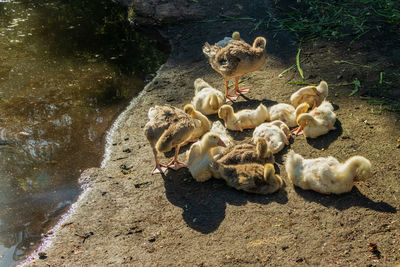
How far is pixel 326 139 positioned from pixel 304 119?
0.45 m

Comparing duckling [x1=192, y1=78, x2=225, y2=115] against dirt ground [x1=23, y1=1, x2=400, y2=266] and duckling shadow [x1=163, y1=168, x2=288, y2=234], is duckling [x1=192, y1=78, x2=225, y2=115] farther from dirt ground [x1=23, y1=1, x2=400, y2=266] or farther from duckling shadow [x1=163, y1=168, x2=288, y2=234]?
duckling shadow [x1=163, y1=168, x2=288, y2=234]

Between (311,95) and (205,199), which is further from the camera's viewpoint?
(311,95)

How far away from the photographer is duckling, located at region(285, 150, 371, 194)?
14.4ft

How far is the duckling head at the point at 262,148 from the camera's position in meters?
4.89

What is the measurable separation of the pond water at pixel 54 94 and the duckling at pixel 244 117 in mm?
2025

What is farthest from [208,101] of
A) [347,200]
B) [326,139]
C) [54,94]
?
[54,94]

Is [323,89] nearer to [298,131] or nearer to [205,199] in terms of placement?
[298,131]

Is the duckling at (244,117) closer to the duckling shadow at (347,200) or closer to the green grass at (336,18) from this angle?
the duckling shadow at (347,200)

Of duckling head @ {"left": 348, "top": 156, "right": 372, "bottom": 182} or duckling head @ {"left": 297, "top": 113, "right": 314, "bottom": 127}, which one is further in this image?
duckling head @ {"left": 297, "top": 113, "right": 314, "bottom": 127}

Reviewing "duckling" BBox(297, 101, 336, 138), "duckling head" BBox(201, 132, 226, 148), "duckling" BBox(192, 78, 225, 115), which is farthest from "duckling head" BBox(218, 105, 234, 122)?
"duckling" BBox(297, 101, 336, 138)

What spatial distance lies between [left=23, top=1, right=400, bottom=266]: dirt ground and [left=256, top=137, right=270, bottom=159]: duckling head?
1.37ft

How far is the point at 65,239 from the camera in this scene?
459cm

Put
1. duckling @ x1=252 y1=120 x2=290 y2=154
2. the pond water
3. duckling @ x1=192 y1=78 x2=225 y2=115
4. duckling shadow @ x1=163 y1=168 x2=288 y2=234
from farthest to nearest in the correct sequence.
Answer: duckling @ x1=192 y1=78 x2=225 y2=115 < duckling @ x1=252 y1=120 x2=290 y2=154 < the pond water < duckling shadow @ x1=163 y1=168 x2=288 y2=234

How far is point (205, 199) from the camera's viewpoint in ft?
15.9
